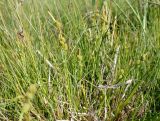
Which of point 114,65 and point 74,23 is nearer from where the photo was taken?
point 114,65

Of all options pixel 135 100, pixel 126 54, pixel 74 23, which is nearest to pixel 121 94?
pixel 135 100

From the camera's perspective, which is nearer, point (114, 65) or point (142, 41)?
point (114, 65)

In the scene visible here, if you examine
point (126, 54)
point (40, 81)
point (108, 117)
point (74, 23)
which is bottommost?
point (108, 117)

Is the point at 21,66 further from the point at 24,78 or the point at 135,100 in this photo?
the point at 135,100

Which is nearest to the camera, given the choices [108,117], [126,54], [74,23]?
[108,117]

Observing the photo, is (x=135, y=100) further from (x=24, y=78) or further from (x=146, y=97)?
(x=24, y=78)

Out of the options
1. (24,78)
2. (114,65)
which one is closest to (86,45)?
(114,65)

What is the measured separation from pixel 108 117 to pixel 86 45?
1.01ft

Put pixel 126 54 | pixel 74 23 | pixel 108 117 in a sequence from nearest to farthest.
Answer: pixel 108 117, pixel 126 54, pixel 74 23

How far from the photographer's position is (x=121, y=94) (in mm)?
1094

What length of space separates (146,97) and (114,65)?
0.15 m

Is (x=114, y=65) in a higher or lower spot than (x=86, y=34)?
lower

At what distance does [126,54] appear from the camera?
119 centimetres

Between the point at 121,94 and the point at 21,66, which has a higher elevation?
the point at 21,66
